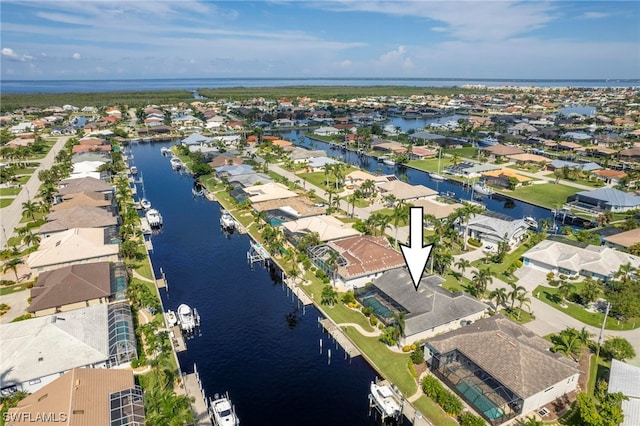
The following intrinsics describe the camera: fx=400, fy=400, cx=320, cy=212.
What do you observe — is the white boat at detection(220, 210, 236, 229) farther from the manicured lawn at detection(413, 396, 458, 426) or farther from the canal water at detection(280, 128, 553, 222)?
the manicured lawn at detection(413, 396, 458, 426)

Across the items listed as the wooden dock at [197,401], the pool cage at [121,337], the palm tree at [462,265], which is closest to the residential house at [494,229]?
the palm tree at [462,265]

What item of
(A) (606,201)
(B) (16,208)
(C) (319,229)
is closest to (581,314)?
(C) (319,229)

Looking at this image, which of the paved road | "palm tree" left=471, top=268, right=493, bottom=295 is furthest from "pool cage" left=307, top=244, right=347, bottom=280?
the paved road

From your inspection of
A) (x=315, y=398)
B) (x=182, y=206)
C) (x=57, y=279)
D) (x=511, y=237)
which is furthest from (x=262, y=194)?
A: (x=315, y=398)

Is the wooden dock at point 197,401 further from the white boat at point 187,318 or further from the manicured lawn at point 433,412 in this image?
the manicured lawn at point 433,412

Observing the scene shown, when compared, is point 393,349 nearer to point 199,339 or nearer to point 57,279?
point 199,339

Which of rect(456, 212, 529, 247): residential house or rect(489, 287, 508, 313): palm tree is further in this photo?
rect(456, 212, 529, 247): residential house
